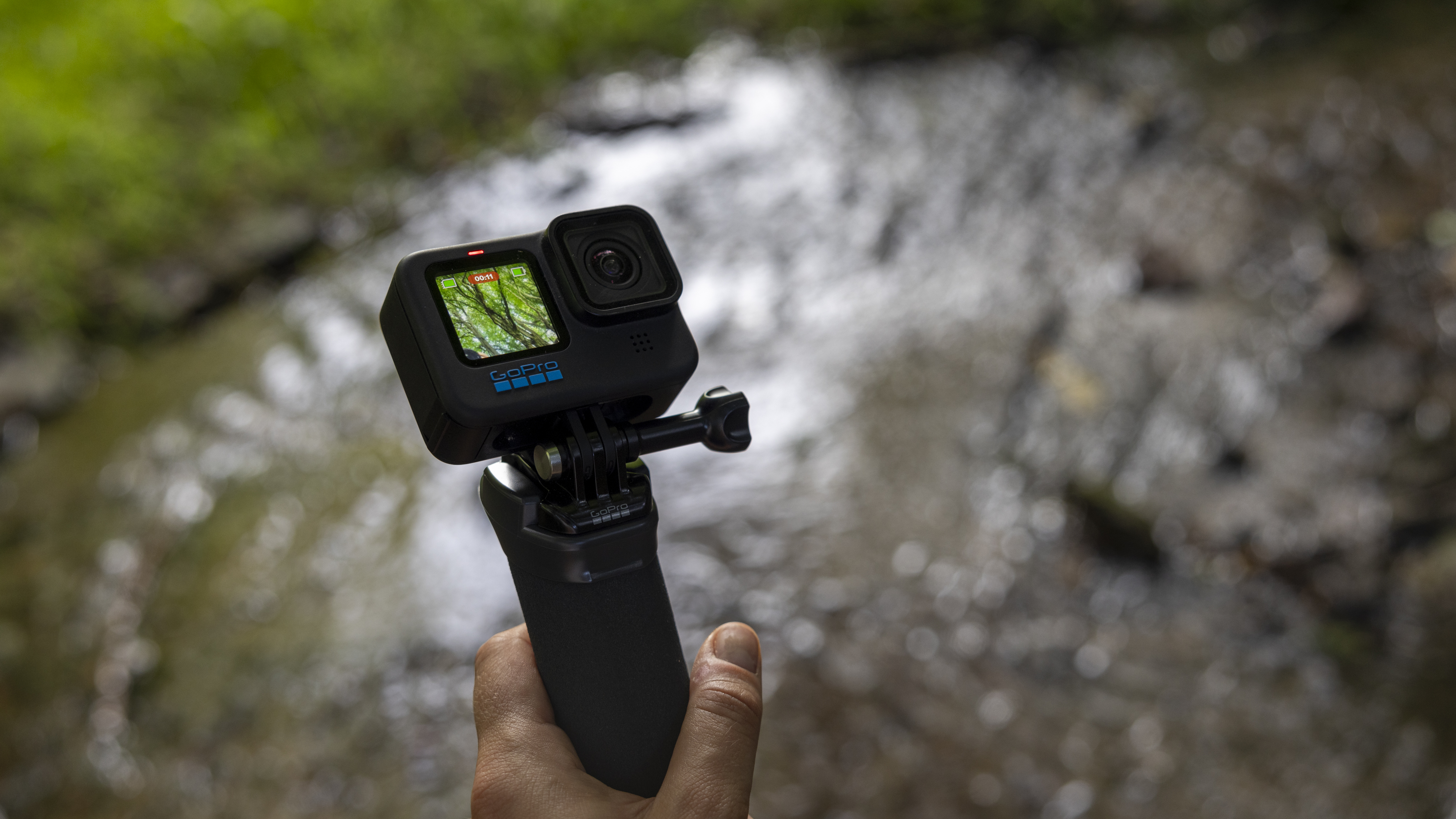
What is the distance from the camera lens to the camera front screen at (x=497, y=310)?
33.2 inches

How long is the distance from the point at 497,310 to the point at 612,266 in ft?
0.40

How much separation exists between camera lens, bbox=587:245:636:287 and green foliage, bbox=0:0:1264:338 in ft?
11.7

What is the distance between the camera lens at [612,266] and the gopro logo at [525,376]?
0.33 ft

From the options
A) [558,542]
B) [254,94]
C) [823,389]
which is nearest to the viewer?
[558,542]

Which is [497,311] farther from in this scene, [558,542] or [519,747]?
[519,747]

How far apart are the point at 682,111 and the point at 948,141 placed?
124 cm

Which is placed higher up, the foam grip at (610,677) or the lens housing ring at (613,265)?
the lens housing ring at (613,265)

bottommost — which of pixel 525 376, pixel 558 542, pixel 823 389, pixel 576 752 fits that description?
pixel 823 389

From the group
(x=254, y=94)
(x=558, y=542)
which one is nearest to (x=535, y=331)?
(x=558, y=542)

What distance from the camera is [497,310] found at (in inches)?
34.1

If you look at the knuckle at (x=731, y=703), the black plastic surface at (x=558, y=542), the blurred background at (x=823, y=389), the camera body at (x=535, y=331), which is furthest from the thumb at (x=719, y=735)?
the blurred background at (x=823, y=389)

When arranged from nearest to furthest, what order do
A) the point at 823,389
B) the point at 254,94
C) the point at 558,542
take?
the point at 558,542 → the point at 823,389 → the point at 254,94

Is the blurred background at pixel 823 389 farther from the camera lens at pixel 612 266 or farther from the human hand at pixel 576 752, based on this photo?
the camera lens at pixel 612 266

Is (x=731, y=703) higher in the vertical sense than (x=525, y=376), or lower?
lower
